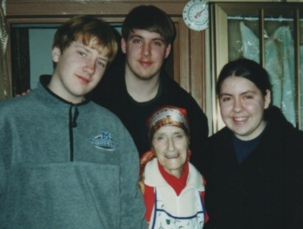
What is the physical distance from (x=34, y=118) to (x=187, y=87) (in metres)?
1.63

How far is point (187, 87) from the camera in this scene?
101 inches

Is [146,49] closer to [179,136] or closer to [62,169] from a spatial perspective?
[179,136]

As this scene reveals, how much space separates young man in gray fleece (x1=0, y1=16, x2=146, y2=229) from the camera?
3.76 ft

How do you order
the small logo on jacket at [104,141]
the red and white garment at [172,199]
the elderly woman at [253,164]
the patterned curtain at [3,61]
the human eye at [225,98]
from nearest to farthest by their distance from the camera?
1. the small logo on jacket at [104,141]
2. the red and white garment at [172,199]
3. the elderly woman at [253,164]
4. the human eye at [225,98]
5. the patterned curtain at [3,61]

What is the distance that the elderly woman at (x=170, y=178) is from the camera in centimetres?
153

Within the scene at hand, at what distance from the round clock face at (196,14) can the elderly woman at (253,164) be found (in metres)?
0.85

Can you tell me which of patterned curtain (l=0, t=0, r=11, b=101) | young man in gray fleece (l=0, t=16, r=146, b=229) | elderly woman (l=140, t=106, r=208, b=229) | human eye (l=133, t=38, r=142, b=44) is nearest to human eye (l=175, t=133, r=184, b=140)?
elderly woman (l=140, t=106, r=208, b=229)

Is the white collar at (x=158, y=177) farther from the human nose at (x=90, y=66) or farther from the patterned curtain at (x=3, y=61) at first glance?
the patterned curtain at (x=3, y=61)

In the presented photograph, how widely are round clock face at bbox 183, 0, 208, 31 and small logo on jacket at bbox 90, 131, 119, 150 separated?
61.2 inches

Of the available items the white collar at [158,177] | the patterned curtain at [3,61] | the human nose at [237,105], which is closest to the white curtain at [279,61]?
the human nose at [237,105]

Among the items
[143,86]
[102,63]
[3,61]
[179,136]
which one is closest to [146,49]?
[143,86]

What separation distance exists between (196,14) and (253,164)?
1.49m

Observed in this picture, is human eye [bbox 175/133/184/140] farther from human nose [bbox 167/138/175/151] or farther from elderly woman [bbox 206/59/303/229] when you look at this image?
elderly woman [bbox 206/59/303/229]

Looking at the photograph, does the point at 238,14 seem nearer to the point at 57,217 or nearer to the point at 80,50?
the point at 80,50
